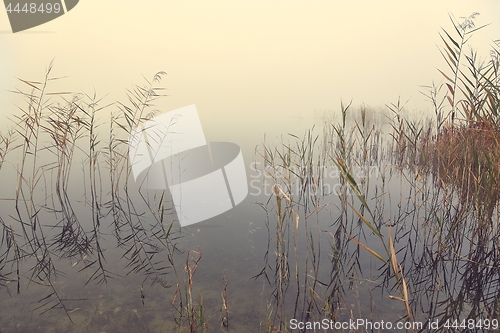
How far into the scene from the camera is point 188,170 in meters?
5.12

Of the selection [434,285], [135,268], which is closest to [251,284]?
[135,268]

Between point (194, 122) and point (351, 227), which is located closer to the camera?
point (351, 227)

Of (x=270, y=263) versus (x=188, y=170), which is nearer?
(x=270, y=263)

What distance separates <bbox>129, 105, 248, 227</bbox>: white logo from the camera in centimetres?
409

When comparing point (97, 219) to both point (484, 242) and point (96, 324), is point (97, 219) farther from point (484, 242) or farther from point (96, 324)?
point (484, 242)

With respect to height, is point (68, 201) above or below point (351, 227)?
above

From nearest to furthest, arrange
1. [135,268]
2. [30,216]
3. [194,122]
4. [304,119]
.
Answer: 1. [135,268]
2. [30,216]
3. [194,122]
4. [304,119]

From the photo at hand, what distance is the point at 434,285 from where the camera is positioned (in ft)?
8.11

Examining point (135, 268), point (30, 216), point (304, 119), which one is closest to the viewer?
point (135, 268)

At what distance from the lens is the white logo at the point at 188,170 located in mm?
4090

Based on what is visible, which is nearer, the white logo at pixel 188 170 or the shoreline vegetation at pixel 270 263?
the shoreline vegetation at pixel 270 263

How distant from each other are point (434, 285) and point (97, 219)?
3198 millimetres

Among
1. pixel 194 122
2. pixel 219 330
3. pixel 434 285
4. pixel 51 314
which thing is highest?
pixel 194 122

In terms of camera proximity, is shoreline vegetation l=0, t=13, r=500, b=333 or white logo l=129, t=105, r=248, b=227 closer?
shoreline vegetation l=0, t=13, r=500, b=333
